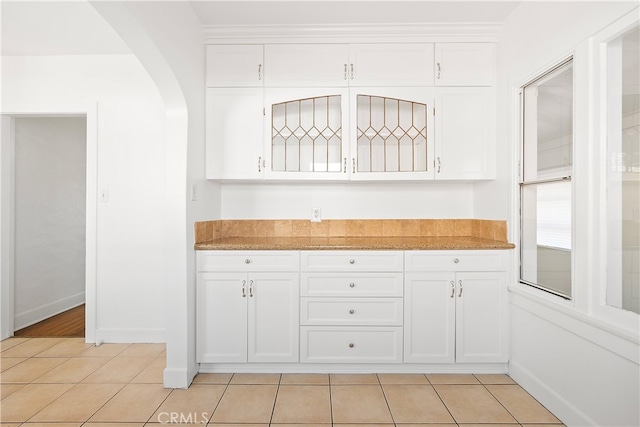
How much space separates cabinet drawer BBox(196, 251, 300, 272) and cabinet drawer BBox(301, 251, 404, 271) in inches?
3.5

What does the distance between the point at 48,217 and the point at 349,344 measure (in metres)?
3.36

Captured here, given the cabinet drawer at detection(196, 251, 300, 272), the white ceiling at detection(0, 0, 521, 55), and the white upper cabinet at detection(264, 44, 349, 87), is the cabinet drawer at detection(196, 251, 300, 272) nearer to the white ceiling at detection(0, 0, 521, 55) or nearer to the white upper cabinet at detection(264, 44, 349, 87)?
the white upper cabinet at detection(264, 44, 349, 87)

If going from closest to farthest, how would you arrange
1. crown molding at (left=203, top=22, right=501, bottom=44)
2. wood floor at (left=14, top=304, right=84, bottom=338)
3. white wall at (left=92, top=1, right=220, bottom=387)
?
white wall at (left=92, top=1, right=220, bottom=387) < crown molding at (left=203, top=22, right=501, bottom=44) < wood floor at (left=14, top=304, right=84, bottom=338)

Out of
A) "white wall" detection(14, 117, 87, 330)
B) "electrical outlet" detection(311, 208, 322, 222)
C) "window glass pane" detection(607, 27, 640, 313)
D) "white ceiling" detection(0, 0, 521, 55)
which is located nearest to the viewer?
"window glass pane" detection(607, 27, 640, 313)

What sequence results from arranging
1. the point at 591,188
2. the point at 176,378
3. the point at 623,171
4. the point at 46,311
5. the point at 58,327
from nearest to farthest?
1. the point at 623,171
2. the point at 591,188
3. the point at 176,378
4. the point at 58,327
5. the point at 46,311

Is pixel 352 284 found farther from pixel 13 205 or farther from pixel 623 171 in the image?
pixel 13 205

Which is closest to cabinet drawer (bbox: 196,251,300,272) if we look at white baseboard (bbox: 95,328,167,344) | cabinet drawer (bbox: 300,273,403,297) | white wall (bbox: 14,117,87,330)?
cabinet drawer (bbox: 300,273,403,297)

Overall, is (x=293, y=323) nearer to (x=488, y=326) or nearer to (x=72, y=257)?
(x=488, y=326)

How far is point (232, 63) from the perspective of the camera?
2492 mm

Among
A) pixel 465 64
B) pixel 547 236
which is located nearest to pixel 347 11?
pixel 465 64

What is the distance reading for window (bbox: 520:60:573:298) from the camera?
183 cm

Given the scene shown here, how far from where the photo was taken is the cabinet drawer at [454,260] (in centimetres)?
226

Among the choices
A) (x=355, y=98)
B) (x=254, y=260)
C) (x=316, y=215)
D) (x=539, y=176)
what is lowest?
(x=254, y=260)

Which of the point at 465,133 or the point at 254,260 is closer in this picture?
the point at 254,260
